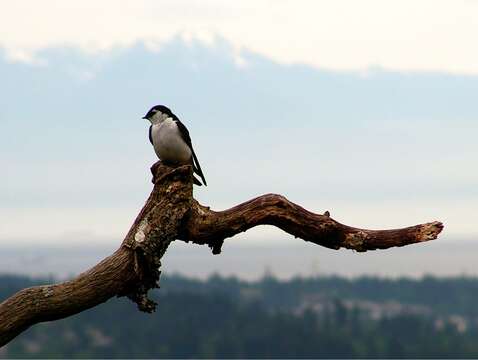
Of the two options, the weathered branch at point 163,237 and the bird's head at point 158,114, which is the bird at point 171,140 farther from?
the weathered branch at point 163,237

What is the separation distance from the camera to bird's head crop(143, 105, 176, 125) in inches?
611

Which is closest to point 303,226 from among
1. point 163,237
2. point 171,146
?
point 163,237

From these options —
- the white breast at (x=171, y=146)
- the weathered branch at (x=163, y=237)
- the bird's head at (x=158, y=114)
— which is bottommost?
the weathered branch at (x=163, y=237)

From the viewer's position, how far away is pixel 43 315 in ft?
43.2

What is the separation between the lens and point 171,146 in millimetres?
14945

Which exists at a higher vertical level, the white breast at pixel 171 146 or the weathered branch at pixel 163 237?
the white breast at pixel 171 146

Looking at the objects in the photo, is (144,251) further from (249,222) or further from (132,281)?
(249,222)

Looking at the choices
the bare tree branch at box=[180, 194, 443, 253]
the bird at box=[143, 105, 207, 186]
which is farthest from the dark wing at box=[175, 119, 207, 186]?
the bare tree branch at box=[180, 194, 443, 253]

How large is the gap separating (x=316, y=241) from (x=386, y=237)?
1.00m

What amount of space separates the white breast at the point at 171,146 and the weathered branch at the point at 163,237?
2.39ft

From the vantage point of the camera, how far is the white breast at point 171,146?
48.8 ft

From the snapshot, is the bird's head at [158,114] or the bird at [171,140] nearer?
the bird at [171,140]

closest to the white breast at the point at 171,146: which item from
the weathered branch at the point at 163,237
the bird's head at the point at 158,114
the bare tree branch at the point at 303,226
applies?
the bird's head at the point at 158,114

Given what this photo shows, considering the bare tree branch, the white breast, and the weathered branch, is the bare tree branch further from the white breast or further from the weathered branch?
the white breast
